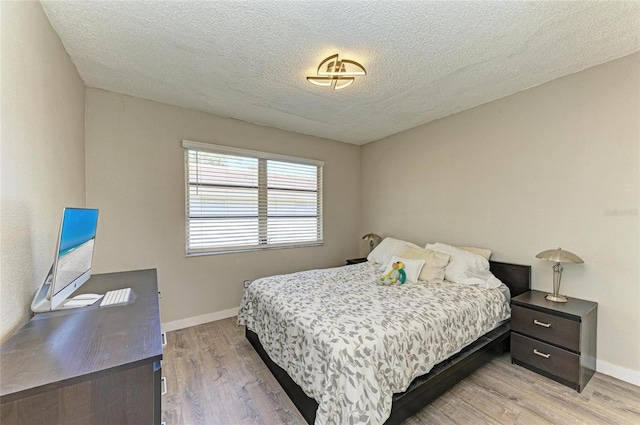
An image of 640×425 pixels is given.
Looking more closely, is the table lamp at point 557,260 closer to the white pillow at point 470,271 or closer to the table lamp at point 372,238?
the white pillow at point 470,271

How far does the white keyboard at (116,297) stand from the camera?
4.99 ft

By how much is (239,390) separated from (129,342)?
4.26 feet

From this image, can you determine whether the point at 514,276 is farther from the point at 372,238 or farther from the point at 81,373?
the point at 81,373

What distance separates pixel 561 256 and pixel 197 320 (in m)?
3.80

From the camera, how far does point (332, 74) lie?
2.14 m

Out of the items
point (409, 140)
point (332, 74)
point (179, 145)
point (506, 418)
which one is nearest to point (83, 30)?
point (179, 145)

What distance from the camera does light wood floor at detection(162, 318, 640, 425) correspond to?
1.74m

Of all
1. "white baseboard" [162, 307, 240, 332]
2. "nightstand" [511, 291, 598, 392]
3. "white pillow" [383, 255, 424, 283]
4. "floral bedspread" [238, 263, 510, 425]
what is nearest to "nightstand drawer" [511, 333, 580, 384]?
"nightstand" [511, 291, 598, 392]

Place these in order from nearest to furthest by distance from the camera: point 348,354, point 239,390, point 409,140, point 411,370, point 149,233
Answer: point 348,354 → point 411,370 → point 239,390 → point 149,233 → point 409,140

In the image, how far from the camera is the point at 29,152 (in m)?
1.40

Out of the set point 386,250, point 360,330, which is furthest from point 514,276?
point 360,330

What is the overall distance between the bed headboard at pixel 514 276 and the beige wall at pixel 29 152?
3.70 m

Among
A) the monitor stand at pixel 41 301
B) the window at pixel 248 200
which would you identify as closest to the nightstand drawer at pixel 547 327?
the window at pixel 248 200

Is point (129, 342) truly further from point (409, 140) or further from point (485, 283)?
point (409, 140)
